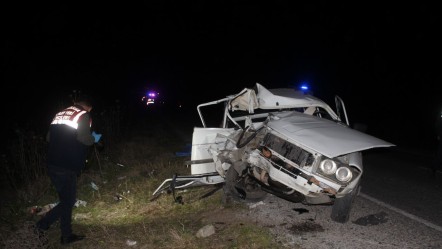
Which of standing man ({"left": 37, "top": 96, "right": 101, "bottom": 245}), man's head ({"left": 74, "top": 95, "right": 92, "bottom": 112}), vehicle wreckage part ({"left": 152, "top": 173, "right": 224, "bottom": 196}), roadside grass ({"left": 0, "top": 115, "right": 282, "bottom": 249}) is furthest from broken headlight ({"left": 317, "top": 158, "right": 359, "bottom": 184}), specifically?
man's head ({"left": 74, "top": 95, "right": 92, "bottom": 112})

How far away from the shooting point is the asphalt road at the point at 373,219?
4398 millimetres

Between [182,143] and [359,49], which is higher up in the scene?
[359,49]

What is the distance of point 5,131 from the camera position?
1483 centimetres

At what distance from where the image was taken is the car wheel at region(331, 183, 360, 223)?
4.87 metres

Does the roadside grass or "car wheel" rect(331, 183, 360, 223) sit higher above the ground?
"car wheel" rect(331, 183, 360, 223)

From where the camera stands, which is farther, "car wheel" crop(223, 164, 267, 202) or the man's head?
"car wheel" crop(223, 164, 267, 202)

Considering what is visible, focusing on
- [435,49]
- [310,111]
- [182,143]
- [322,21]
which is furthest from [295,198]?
[322,21]

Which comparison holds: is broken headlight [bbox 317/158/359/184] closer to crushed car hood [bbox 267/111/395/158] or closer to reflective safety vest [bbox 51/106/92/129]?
crushed car hood [bbox 267/111/395/158]

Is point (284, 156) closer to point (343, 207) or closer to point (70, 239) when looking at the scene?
point (343, 207)

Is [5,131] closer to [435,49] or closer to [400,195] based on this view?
[400,195]

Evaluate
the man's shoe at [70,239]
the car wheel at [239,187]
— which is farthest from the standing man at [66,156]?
the car wheel at [239,187]

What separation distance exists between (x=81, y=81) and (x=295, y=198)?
32766mm

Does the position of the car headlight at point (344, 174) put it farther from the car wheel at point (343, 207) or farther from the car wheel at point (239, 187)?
the car wheel at point (239, 187)

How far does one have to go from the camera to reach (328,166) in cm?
457
